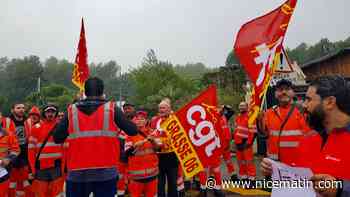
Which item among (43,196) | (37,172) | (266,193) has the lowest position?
(266,193)

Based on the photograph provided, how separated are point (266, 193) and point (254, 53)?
3743 mm

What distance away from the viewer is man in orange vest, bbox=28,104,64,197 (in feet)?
18.1

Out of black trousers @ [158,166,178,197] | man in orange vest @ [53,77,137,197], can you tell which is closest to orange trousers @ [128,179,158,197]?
black trousers @ [158,166,178,197]

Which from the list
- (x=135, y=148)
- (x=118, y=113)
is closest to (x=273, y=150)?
(x=135, y=148)

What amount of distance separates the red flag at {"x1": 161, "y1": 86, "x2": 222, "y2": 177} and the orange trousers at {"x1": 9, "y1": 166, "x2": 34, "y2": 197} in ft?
9.88

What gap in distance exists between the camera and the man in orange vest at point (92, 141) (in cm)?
388

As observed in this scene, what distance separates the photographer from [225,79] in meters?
28.2

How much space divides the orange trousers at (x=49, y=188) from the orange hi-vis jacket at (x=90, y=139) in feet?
6.22

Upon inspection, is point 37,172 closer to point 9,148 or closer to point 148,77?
point 9,148

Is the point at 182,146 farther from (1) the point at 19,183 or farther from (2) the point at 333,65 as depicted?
(2) the point at 333,65

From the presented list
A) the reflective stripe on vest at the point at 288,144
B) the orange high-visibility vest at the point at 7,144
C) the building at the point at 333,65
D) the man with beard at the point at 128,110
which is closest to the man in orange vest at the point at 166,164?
the man with beard at the point at 128,110

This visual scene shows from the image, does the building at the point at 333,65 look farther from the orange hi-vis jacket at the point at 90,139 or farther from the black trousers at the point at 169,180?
the orange hi-vis jacket at the point at 90,139

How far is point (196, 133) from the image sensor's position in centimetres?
561

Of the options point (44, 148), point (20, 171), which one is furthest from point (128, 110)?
point (20, 171)
